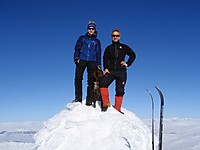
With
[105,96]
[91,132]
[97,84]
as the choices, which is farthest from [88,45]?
[91,132]

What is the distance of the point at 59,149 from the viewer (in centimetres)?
780

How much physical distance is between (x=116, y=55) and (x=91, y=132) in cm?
231

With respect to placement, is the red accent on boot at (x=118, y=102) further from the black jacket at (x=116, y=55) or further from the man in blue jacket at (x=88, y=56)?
the black jacket at (x=116, y=55)

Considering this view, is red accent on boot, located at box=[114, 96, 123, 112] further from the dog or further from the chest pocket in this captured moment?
the chest pocket

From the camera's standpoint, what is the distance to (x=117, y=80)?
9.16 meters

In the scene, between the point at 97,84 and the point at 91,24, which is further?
the point at 97,84

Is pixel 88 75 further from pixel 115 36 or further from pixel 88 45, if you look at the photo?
pixel 115 36

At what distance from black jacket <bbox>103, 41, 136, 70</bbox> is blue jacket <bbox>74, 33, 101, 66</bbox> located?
226 millimetres

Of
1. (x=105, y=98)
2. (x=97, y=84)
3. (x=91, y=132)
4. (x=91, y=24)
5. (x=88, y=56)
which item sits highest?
(x=91, y=24)

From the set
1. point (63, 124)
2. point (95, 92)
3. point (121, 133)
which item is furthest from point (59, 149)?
point (95, 92)

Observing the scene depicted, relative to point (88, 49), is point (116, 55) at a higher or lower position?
lower

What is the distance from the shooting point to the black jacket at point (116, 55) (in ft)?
30.0

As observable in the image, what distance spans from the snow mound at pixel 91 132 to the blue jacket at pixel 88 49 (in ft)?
4.45

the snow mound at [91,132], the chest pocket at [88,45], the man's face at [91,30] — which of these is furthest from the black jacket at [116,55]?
the snow mound at [91,132]
